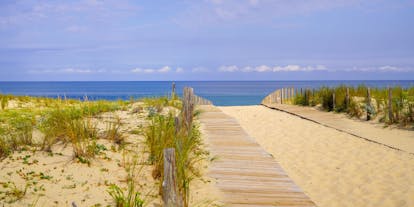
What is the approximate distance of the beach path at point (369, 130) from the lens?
26.0 feet

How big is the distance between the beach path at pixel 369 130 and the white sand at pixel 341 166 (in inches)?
12.4

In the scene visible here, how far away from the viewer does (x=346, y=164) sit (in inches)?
259

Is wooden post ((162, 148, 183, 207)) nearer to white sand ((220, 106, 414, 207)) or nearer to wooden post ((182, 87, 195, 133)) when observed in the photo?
white sand ((220, 106, 414, 207))

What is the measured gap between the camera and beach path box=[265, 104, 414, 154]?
26.0 feet

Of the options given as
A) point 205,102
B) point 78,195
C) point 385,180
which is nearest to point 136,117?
point 78,195

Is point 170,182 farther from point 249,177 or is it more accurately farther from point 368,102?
point 368,102

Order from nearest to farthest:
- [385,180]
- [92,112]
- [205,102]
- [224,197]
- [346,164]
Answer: [224,197]
[385,180]
[346,164]
[92,112]
[205,102]

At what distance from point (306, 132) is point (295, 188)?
233 inches

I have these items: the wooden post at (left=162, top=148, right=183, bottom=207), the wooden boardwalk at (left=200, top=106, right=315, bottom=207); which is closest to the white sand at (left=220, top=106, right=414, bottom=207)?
the wooden boardwalk at (left=200, top=106, right=315, bottom=207)

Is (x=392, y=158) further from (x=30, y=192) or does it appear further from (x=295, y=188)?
(x=30, y=192)

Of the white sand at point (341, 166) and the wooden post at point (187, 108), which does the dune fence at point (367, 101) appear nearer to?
the white sand at point (341, 166)

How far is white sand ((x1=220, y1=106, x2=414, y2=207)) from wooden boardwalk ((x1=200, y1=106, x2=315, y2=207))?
777 mm

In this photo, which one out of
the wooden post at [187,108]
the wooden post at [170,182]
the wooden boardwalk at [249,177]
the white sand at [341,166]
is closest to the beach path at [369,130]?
the white sand at [341,166]

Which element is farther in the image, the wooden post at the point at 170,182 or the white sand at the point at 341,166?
the white sand at the point at 341,166
